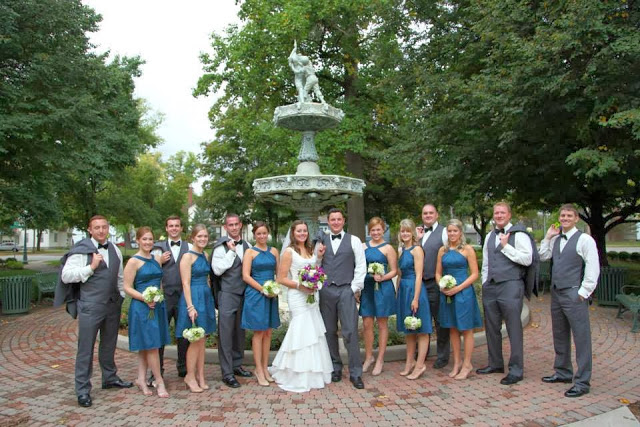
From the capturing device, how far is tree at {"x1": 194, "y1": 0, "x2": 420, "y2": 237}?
1756 cm

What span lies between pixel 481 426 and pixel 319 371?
195 centimetres

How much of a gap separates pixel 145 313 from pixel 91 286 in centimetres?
70

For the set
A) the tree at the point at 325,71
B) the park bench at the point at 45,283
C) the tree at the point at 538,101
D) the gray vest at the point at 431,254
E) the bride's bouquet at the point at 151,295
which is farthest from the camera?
the tree at the point at 325,71

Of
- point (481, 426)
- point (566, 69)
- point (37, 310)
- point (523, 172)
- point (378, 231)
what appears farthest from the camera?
point (523, 172)

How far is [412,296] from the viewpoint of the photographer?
604 centimetres

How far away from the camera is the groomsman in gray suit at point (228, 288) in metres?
5.78

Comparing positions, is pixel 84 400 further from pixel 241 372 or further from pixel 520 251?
pixel 520 251

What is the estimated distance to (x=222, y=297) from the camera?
5.84 meters

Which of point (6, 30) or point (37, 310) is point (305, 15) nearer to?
point (6, 30)

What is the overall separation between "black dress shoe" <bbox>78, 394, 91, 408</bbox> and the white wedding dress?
213 cm

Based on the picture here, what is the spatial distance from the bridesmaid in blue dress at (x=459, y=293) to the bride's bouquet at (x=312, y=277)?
165 cm

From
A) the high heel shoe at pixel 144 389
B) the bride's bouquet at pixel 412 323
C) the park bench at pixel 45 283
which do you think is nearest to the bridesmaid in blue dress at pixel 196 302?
the high heel shoe at pixel 144 389

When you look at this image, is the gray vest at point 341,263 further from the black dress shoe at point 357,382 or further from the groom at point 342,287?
the black dress shoe at point 357,382

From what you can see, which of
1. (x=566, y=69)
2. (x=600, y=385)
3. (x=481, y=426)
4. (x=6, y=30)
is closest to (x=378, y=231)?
(x=481, y=426)
